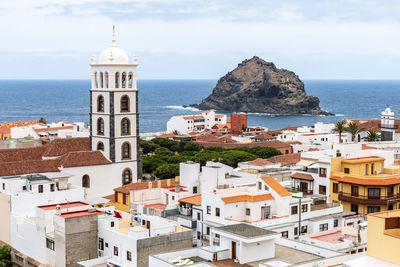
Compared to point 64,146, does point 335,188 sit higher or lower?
lower

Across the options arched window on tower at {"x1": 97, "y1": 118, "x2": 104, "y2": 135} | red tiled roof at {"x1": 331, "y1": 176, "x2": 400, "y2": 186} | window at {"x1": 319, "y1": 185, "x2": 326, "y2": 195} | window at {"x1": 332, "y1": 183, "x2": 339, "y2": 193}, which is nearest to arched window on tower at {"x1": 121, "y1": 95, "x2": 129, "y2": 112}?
arched window on tower at {"x1": 97, "y1": 118, "x2": 104, "y2": 135}

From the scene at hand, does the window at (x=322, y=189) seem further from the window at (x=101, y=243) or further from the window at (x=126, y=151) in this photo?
the window at (x=126, y=151)

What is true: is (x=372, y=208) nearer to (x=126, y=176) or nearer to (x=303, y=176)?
(x=303, y=176)

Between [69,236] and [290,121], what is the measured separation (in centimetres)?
16241

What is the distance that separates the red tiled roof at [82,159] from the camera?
4688 centimetres

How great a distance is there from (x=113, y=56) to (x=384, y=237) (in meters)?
34.5

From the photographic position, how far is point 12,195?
37.4 meters

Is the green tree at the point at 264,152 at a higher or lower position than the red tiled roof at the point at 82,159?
lower

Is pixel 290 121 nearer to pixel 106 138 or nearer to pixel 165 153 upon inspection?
pixel 165 153

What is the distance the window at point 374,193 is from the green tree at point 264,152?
38448 mm

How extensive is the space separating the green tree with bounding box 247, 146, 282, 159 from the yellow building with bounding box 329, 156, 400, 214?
3482 centimetres

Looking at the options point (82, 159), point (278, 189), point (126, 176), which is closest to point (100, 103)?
point (82, 159)

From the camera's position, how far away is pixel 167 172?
56688 millimetres

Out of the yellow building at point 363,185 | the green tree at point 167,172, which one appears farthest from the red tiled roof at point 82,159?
the yellow building at point 363,185
